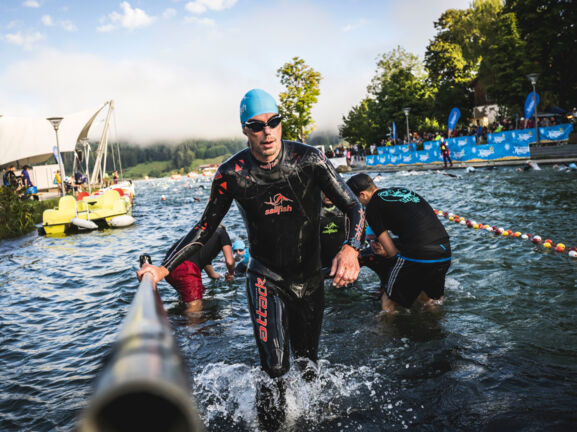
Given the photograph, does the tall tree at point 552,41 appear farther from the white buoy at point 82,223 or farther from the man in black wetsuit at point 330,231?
the white buoy at point 82,223

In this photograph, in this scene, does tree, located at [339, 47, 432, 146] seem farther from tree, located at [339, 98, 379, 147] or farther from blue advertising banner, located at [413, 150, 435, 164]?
blue advertising banner, located at [413, 150, 435, 164]

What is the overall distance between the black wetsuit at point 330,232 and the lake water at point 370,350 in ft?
2.41

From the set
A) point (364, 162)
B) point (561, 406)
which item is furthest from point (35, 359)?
point (364, 162)

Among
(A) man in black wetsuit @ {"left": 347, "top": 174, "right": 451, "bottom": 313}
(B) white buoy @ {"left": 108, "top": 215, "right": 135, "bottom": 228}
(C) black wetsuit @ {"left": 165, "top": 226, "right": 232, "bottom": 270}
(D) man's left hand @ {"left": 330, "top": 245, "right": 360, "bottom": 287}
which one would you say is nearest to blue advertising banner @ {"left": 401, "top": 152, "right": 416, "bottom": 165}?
(B) white buoy @ {"left": 108, "top": 215, "right": 135, "bottom": 228}

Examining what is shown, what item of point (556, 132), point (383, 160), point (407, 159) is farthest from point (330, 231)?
point (383, 160)

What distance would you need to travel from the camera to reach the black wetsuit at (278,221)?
11.3 ft

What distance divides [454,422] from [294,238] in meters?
1.98

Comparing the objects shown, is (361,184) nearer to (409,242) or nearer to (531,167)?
(409,242)

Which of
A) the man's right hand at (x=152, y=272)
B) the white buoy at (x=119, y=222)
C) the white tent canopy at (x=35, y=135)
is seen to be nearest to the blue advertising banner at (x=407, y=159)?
the white buoy at (x=119, y=222)

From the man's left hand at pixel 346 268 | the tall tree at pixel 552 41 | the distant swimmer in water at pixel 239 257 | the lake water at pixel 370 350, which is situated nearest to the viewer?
the man's left hand at pixel 346 268

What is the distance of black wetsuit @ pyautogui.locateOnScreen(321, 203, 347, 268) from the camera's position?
7.04 meters

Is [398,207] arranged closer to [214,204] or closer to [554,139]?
[214,204]

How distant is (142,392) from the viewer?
2.88 ft

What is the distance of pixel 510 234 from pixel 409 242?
594 centimetres
